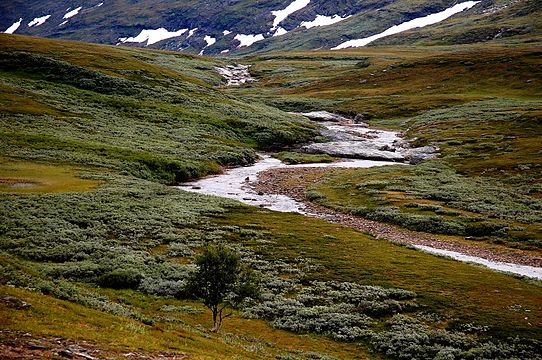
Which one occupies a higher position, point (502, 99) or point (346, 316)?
point (346, 316)

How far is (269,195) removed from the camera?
70125mm

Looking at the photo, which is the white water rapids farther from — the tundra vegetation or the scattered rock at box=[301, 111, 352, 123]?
the scattered rock at box=[301, 111, 352, 123]

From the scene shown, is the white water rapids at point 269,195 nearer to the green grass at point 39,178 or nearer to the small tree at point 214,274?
the green grass at point 39,178

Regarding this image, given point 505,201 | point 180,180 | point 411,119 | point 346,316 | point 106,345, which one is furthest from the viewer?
point 411,119

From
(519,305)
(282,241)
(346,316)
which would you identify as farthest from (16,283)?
(519,305)

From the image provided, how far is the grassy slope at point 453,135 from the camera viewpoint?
59.7 meters

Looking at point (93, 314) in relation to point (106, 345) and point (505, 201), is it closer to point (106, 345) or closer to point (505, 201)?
point (106, 345)

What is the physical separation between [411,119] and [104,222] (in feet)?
346

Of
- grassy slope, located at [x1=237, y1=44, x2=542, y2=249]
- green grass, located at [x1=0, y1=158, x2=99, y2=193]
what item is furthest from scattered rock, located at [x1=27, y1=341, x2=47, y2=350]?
grassy slope, located at [x1=237, y1=44, x2=542, y2=249]

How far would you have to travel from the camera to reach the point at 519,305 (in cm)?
3375

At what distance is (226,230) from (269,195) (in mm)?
21545

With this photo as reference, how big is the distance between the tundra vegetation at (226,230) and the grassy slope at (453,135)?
0.52 metres

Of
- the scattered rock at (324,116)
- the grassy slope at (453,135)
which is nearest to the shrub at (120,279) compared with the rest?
the grassy slope at (453,135)

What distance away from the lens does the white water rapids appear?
45356 millimetres
